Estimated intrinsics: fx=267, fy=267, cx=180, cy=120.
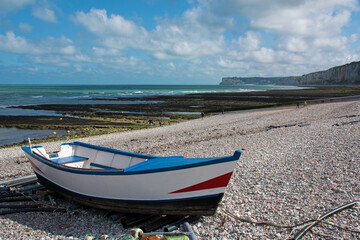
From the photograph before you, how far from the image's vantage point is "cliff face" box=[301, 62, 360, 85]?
12641 centimetres

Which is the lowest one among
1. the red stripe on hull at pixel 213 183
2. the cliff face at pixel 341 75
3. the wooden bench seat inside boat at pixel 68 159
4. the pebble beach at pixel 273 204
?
the pebble beach at pixel 273 204

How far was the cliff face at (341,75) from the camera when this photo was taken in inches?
4977

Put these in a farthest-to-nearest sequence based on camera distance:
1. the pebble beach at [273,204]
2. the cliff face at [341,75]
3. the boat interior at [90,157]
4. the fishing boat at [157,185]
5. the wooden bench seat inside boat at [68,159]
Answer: the cliff face at [341,75], the wooden bench seat inside boat at [68,159], the boat interior at [90,157], the fishing boat at [157,185], the pebble beach at [273,204]

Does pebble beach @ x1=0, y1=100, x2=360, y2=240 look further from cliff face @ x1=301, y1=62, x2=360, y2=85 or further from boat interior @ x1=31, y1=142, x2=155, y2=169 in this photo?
cliff face @ x1=301, y1=62, x2=360, y2=85

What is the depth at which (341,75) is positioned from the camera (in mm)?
141250

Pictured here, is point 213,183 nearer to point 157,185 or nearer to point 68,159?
point 157,185

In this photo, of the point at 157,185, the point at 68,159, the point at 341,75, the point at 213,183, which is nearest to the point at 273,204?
the point at 213,183

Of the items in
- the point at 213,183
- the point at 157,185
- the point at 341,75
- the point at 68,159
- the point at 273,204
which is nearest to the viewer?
the point at 213,183

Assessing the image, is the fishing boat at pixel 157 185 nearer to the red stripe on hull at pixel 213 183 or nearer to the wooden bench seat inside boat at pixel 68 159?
the red stripe on hull at pixel 213 183

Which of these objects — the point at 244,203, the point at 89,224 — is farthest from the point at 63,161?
the point at 244,203

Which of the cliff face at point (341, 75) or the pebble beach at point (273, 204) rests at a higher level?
the cliff face at point (341, 75)

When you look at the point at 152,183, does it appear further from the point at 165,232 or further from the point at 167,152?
the point at 167,152

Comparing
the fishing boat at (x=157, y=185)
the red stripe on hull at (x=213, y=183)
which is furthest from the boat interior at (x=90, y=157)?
the red stripe on hull at (x=213, y=183)

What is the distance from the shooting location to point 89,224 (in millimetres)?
7523
